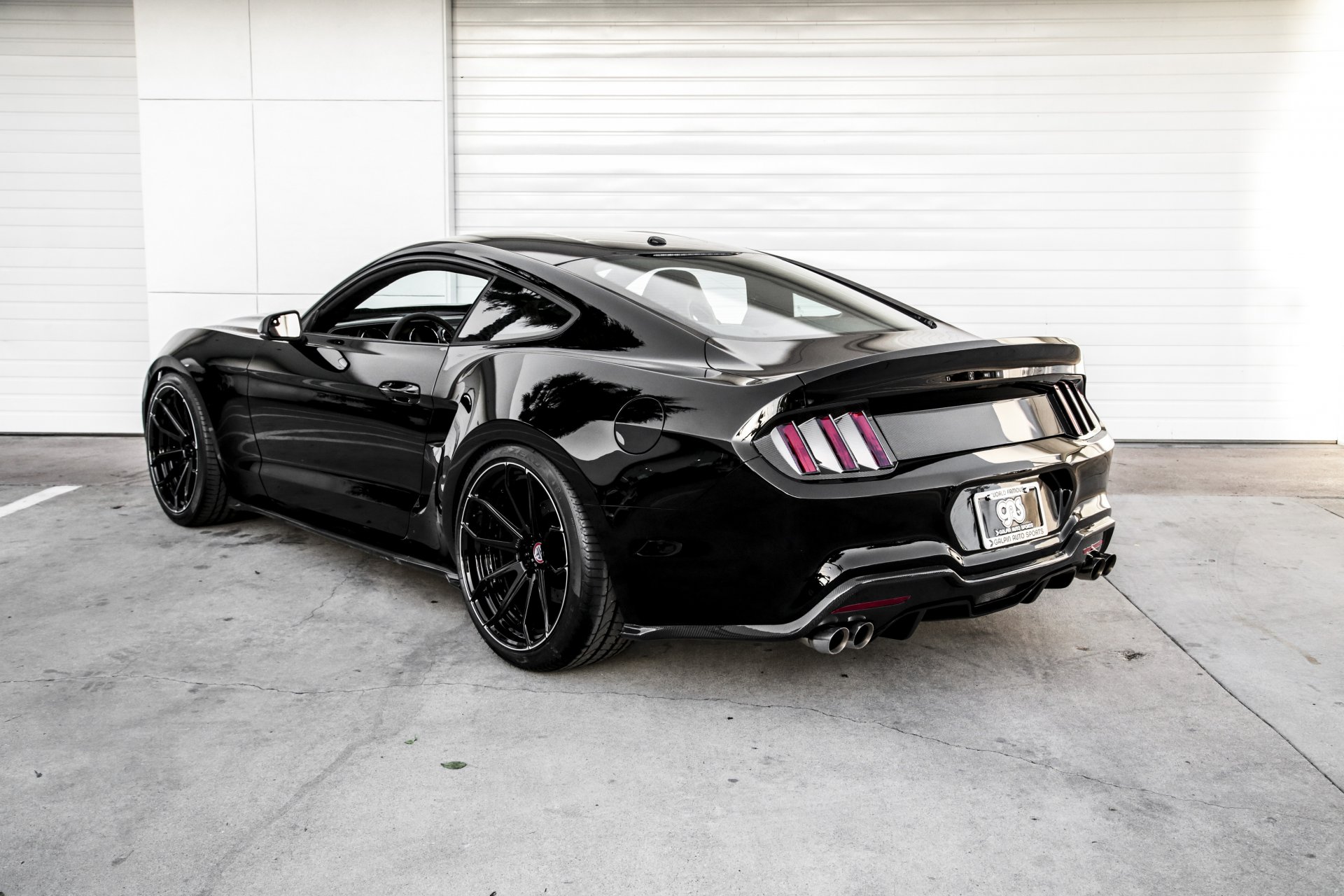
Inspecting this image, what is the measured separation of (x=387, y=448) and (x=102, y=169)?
19.3ft

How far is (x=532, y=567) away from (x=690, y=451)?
74 centimetres

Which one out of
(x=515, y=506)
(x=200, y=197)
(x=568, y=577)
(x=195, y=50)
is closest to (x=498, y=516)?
(x=515, y=506)

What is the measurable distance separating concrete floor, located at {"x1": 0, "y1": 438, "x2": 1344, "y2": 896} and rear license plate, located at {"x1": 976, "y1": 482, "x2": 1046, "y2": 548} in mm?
514

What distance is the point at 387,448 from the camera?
3.98m

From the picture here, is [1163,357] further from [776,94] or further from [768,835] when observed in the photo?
[768,835]

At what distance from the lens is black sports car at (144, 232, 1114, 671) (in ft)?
9.61

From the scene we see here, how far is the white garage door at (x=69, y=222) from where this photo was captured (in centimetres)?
829

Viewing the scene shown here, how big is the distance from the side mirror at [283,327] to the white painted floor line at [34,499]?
7.39ft

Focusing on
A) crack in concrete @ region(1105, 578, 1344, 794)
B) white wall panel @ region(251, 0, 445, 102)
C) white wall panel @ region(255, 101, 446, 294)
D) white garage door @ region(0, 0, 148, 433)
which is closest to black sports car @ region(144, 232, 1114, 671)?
crack in concrete @ region(1105, 578, 1344, 794)

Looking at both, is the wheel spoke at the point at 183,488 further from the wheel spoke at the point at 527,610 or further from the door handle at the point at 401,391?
the wheel spoke at the point at 527,610

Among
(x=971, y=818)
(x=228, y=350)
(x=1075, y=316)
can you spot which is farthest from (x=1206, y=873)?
(x=1075, y=316)

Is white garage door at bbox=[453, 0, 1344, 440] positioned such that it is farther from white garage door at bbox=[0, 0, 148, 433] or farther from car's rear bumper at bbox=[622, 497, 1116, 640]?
car's rear bumper at bbox=[622, 497, 1116, 640]

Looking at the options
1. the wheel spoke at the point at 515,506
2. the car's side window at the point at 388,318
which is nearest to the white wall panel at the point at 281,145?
the car's side window at the point at 388,318

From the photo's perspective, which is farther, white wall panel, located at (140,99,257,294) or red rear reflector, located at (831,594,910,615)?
white wall panel, located at (140,99,257,294)
